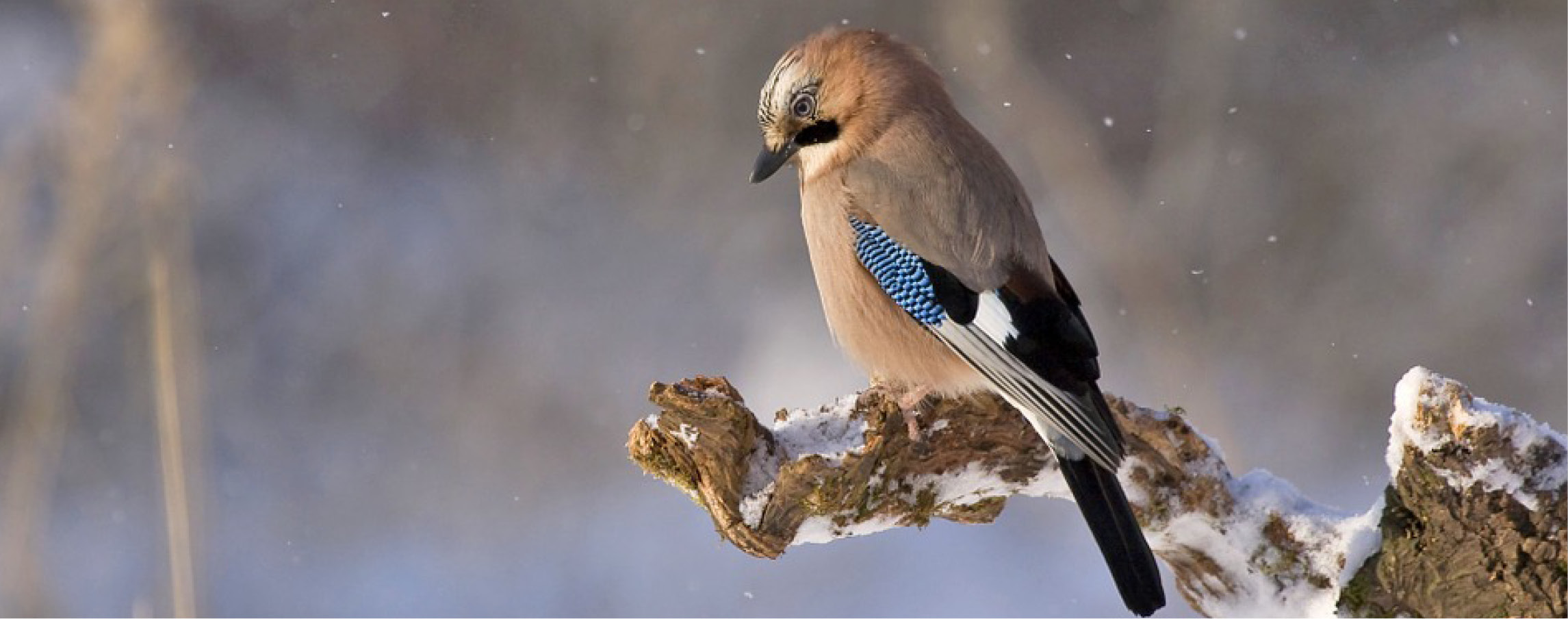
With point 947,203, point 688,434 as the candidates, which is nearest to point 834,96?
point 947,203

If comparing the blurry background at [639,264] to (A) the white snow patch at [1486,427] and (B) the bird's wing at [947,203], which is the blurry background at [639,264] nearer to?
(B) the bird's wing at [947,203]

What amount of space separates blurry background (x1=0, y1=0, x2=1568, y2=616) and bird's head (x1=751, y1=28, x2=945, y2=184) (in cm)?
188

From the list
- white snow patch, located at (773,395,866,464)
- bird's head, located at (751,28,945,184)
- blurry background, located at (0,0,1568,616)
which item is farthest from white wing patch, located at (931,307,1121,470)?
blurry background, located at (0,0,1568,616)

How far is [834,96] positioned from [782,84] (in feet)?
0.28

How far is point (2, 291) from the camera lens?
455 cm

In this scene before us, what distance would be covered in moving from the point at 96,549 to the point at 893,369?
120 inches

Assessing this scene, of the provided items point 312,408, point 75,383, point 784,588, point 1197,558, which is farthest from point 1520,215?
point 75,383

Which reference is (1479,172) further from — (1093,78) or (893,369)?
(893,369)

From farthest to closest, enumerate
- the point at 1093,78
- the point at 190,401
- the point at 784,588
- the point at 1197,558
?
the point at 1093,78
the point at 784,588
the point at 190,401
the point at 1197,558

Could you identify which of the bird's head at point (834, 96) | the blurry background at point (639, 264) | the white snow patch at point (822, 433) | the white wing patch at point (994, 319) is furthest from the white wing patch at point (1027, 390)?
the blurry background at point (639, 264)

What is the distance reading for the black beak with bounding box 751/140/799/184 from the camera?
2.49 m

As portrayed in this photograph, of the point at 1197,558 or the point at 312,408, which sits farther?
the point at 312,408

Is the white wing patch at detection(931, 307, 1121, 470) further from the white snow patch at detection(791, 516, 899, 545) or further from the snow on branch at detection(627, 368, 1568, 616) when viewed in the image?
the white snow patch at detection(791, 516, 899, 545)

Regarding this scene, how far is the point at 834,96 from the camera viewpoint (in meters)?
2.52
